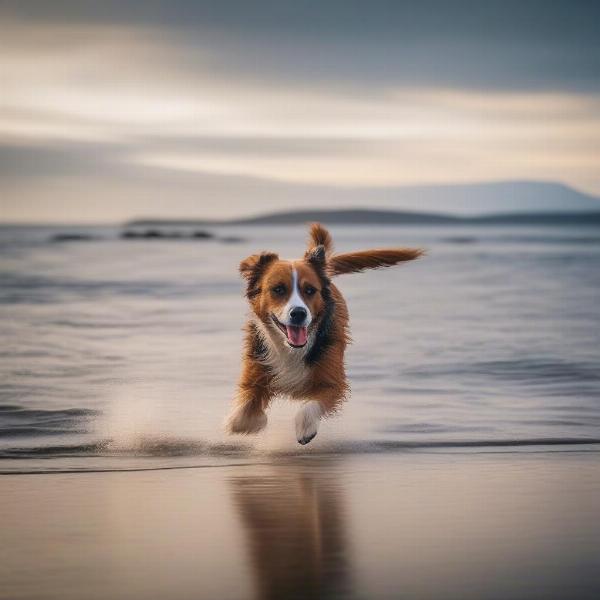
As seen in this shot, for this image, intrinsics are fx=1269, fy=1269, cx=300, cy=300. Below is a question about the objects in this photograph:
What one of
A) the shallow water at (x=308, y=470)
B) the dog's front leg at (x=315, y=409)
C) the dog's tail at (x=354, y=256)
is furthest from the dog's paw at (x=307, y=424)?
the dog's tail at (x=354, y=256)

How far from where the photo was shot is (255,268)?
8461 millimetres

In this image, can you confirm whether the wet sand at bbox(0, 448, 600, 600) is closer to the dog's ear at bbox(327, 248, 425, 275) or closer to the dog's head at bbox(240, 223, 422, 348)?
the dog's head at bbox(240, 223, 422, 348)

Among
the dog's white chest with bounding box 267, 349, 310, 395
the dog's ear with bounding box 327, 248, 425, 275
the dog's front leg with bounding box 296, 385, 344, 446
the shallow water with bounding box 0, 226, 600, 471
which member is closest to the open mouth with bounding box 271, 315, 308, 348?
the dog's white chest with bounding box 267, 349, 310, 395

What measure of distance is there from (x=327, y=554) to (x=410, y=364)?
23.0 feet

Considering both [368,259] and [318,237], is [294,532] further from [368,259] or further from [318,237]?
[368,259]

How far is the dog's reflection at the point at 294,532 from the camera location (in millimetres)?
4844

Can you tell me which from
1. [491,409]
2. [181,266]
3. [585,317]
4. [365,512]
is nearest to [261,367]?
[491,409]

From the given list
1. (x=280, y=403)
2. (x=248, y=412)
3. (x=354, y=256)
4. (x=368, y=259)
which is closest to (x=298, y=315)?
(x=248, y=412)

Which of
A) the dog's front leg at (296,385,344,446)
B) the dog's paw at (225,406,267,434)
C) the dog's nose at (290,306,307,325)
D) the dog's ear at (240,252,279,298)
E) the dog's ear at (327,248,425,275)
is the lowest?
the dog's paw at (225,406,267,434)

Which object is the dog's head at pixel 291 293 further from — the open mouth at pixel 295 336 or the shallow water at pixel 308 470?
the shallow water at pixel 308 470

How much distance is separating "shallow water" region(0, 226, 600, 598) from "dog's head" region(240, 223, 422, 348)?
750mm

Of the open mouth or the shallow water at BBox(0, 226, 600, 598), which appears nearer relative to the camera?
the shallow water at BBox(0, 226, 600, 598)

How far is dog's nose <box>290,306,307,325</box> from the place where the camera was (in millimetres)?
7965

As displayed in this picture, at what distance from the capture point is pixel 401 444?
26.7ft
